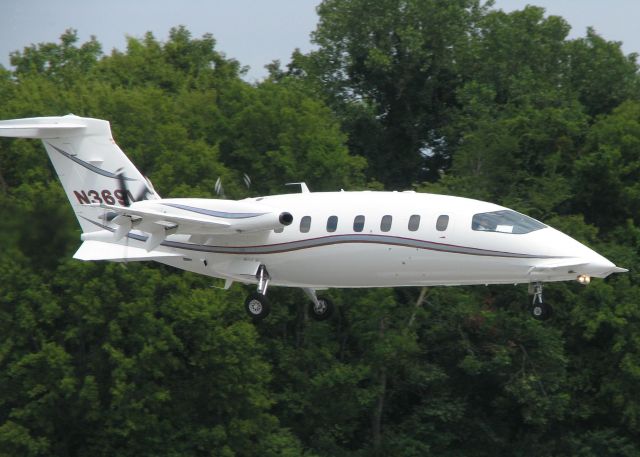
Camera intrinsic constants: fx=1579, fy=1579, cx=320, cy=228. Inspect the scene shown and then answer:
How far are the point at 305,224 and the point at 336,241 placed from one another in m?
0.88

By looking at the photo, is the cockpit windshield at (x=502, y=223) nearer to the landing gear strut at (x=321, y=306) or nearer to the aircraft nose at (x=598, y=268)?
the aircraft nose at (x=598, y=268)

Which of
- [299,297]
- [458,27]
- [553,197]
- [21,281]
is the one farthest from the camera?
[458,27]

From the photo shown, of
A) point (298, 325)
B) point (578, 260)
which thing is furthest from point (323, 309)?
point (298, 325)

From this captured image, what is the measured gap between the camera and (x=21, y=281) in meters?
44.3

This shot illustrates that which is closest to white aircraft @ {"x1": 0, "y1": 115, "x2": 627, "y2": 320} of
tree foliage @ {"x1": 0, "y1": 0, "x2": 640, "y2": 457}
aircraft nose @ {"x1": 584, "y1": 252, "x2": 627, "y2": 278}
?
aircraft nose @ {"x1": 584, "y1": 252, "x2": 627, "y2": 278}

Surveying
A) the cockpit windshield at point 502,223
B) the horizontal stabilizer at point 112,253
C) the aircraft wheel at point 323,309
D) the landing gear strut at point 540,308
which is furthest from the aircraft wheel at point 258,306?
the landing gear strut at point 540,308

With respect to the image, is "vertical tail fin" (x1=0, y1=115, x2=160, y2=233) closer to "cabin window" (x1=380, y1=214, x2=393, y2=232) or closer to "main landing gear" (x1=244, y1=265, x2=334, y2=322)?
"main landing gear" (x1=244, y1=265, x2=334, y2=322)

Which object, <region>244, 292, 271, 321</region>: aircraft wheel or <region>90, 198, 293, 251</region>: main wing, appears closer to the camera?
<region>90, 198, 293, 251</region>: main wing

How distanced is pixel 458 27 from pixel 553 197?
60.5 ft

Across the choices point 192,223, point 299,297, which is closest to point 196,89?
point 299,297

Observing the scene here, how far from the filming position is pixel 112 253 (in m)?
35.7

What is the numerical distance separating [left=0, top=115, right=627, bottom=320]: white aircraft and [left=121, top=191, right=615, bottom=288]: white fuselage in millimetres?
21

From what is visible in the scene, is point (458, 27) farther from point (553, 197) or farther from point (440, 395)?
point (440, 395)

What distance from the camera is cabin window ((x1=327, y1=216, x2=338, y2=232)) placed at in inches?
1331
